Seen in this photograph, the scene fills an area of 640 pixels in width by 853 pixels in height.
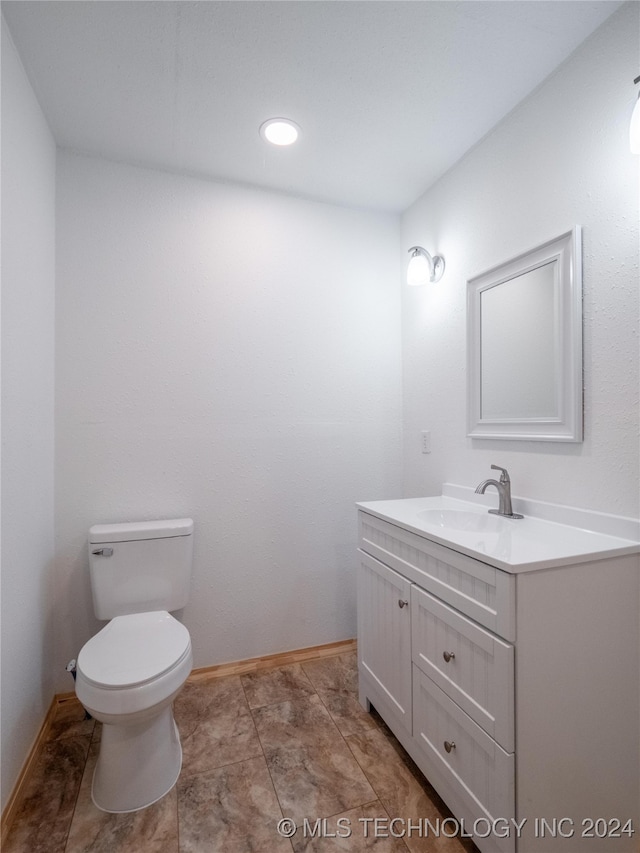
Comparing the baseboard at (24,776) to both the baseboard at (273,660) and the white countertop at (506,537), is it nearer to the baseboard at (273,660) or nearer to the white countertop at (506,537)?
the baseboard at (273,660)

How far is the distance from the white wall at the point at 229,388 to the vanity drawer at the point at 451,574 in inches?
25.9

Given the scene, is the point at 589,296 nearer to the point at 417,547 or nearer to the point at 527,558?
the point at 527,558

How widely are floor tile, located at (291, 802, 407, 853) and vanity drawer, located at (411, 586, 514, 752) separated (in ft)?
1.46

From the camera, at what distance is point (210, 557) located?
2014 millimetres

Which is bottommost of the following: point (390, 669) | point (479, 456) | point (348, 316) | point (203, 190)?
point (390, 669)

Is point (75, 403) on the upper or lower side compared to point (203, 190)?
lower

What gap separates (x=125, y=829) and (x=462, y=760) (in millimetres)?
1025

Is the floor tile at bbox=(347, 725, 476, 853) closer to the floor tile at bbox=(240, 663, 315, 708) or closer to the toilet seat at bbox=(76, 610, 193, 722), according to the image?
the floor tile at bbox=(240, 663, 315, 708)

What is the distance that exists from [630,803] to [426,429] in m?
1.48

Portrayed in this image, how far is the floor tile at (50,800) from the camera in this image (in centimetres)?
120

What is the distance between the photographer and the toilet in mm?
1270

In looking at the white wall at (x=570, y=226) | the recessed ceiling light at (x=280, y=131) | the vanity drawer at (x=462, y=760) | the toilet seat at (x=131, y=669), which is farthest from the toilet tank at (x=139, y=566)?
the recessed ceiling light at (x=280, y=131)

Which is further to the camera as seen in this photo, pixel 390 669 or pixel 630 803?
pixel 390 669

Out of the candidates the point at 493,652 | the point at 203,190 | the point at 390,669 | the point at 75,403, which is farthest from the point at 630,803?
the point at 203,190
